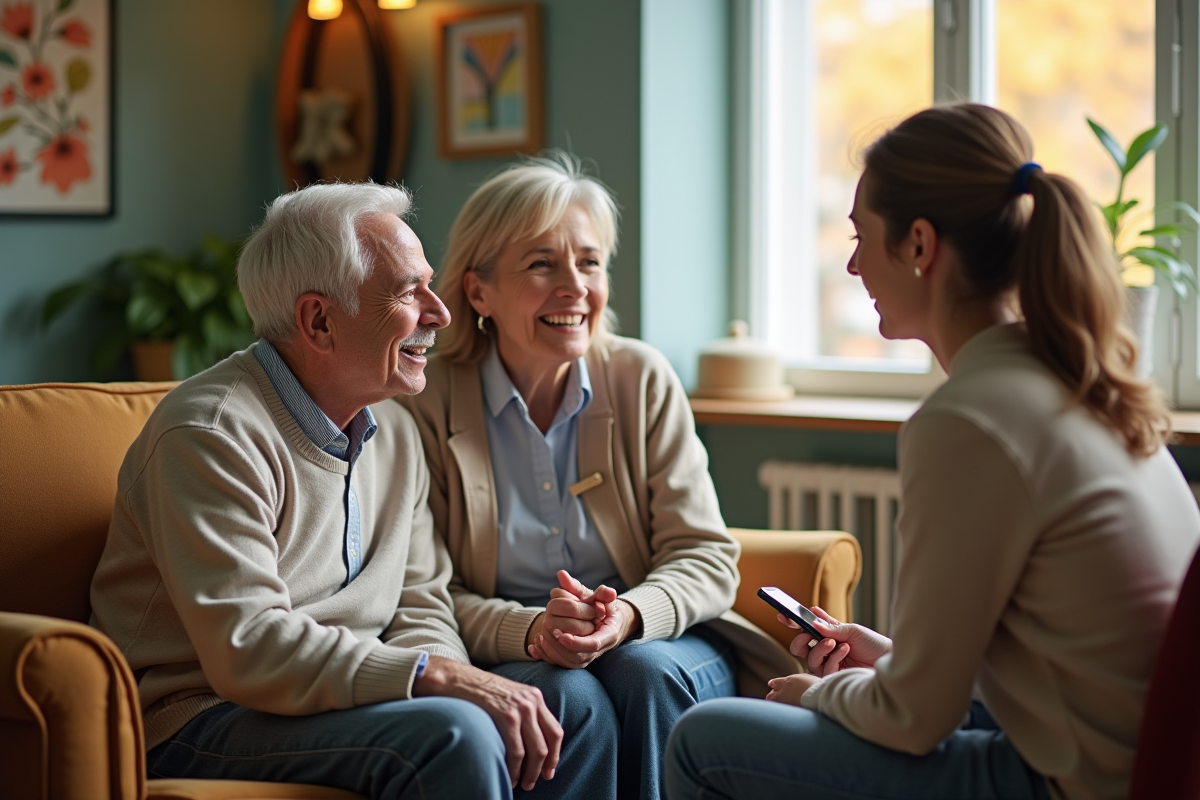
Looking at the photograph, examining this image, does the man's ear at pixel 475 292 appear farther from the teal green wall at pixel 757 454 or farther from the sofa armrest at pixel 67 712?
the teal green wall at pixel 757 454

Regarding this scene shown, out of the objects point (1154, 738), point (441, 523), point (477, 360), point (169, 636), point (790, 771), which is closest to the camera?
point (1154, 738)

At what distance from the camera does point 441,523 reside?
196 cm

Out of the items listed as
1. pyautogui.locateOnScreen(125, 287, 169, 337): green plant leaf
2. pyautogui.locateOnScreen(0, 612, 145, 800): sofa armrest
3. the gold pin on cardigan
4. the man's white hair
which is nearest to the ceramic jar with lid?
the gold pin on cardigan

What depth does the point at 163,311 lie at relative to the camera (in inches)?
122

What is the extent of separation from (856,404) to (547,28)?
1.23 metres

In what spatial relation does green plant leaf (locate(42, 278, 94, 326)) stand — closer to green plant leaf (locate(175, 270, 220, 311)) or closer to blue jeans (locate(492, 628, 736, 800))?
green plant leaf (locate(175, 270, 220, 311))

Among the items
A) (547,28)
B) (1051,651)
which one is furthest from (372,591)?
(547,28)

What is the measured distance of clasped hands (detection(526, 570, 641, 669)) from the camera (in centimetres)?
171

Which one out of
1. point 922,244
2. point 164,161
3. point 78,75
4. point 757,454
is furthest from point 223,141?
point 922,244

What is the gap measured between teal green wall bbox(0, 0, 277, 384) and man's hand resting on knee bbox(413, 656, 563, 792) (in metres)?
2.08

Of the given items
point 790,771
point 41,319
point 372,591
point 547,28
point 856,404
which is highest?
point 547,28

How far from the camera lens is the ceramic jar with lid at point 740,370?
9.32 ft

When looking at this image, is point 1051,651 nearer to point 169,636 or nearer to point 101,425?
point 169,636

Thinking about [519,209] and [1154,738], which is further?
[519,209]
